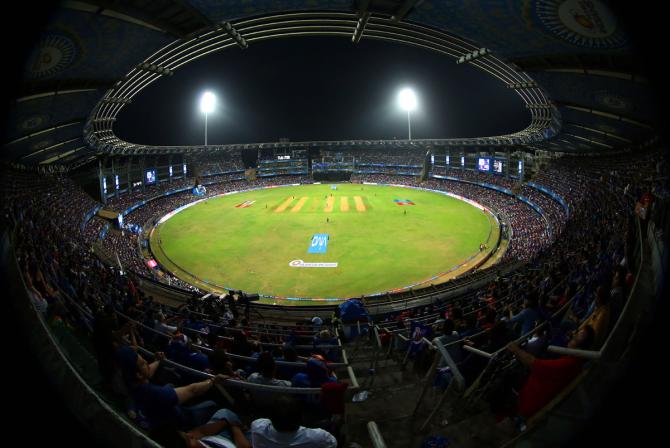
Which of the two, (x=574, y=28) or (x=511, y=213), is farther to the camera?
(x=511, y=213)

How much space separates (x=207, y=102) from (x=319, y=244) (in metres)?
49.8

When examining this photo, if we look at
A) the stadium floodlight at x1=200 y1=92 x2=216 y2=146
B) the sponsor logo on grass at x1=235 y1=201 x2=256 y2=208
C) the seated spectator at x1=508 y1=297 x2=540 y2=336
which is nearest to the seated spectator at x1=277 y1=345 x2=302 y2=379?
the seated spectator at x1=508 y1=297 x2=540 y2=336

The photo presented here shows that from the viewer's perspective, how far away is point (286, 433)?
2986 millimetres

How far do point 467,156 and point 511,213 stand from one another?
95.7 feet

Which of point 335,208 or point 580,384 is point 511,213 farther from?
point 580,384

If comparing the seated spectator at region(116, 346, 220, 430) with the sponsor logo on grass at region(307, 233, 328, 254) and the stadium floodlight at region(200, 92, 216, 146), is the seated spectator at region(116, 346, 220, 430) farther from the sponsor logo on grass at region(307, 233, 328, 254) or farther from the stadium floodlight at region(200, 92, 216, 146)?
the stadium floodlight at region(200, 92, 216, 146)

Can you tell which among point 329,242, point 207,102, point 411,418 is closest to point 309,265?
point 329,242

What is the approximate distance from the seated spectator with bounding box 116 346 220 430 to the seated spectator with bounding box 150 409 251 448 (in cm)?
24

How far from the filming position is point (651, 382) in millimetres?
2453

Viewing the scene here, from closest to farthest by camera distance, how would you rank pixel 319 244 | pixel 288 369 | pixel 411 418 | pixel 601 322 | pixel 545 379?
pixel 545 379 < pixel 601 322 < pixel 411 418 < pixel 288 369 < pixel 319 244

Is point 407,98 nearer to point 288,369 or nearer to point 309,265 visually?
point 309,265

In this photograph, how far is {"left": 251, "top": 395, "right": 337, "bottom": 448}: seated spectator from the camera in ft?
9.68

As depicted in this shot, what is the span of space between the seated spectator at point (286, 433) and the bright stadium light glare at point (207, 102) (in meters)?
75.7

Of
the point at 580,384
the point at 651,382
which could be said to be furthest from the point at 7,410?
the point at 651,382
